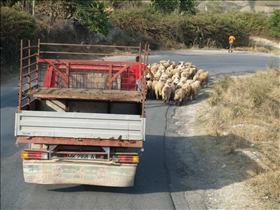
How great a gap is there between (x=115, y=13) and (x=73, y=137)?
30.2 meters

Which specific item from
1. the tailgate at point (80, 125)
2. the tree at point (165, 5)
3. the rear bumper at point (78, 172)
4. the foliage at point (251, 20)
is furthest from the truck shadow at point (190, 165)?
the tree at point (165, 5)

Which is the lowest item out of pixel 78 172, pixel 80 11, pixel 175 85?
pixel 78 172

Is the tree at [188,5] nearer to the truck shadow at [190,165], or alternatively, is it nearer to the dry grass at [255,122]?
the dry grass at [255,122]

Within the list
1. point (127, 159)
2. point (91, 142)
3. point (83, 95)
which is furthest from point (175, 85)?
point (91, 142)

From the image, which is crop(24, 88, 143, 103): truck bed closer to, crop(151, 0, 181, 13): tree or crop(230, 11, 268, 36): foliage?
crop(230, 11, 268, 36): foliage

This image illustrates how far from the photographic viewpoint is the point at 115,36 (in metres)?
33.2

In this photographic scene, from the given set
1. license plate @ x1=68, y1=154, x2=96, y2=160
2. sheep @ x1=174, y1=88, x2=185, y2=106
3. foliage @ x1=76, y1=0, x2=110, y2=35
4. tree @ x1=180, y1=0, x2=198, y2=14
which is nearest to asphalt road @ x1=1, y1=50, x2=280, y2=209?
license plate @ x1=68, y1=154, x2=96, y2=160

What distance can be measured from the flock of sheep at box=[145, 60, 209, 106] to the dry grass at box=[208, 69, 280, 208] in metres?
1.02

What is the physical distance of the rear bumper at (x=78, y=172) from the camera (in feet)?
22.9

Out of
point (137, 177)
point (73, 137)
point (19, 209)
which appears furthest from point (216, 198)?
point (19, 209)

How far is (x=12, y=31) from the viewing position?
21.8m

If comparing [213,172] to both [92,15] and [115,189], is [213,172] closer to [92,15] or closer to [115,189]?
[115,189]

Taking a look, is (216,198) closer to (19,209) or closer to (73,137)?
(73,137)

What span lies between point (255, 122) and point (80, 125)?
640cm
